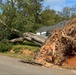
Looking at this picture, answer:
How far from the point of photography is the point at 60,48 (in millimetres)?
20781

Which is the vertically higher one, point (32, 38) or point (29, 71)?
point (32, 38)

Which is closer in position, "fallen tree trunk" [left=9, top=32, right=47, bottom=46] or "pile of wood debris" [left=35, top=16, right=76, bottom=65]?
"pile of wood debris" [left=35, top=16, right=76, bottom=65]

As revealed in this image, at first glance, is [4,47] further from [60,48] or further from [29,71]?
[29,71]

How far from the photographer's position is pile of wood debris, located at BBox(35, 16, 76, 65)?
66.8 feet

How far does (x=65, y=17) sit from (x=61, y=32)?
75292 millimetres

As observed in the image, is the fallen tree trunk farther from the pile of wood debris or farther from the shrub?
the pile of wood debris

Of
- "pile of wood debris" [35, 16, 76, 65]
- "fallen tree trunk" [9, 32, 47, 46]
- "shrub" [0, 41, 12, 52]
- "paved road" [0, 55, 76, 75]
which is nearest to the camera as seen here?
"paved road" [0, 55, 76, 75]

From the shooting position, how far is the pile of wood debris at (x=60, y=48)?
66.8 feet

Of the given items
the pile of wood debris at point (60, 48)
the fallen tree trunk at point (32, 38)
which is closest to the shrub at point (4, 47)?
the fallen tree trunk at point (32, 38)

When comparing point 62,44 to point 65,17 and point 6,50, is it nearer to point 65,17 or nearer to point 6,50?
point 6,50

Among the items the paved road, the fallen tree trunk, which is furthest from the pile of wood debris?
the fallen tree trunk

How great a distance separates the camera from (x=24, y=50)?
31.1 metres

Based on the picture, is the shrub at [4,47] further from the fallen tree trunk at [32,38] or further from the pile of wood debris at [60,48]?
the pile of wood debris at [60,48]

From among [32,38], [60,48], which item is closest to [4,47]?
[32,38]
